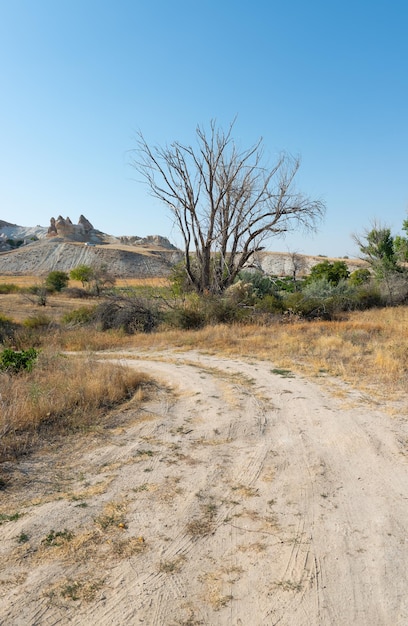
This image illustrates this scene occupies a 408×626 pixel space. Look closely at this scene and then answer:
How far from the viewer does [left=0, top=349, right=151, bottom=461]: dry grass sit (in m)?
5.78

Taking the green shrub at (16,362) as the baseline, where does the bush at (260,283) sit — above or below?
above

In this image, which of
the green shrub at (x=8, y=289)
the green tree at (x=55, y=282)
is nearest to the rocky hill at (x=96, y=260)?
the green tree at (x=55, y=282)

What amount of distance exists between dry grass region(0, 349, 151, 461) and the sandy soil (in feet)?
1.57

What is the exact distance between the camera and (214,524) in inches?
145

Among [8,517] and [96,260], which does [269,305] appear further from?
[96,260]

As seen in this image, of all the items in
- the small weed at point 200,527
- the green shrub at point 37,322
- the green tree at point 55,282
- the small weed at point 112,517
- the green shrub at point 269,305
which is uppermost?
the green tree at point 55,282

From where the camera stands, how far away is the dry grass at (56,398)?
228 inches

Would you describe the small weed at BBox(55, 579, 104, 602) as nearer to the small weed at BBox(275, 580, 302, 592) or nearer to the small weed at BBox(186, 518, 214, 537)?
the small weed at BBox(186, 518, 214, 537)

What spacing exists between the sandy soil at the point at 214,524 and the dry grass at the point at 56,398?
479 millimetres

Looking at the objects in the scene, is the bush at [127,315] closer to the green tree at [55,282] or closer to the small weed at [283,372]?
the small weed at [283,372]

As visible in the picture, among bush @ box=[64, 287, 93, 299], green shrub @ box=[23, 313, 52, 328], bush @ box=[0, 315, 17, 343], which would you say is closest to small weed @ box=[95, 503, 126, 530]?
bush @ box=[0, 315, 17, 343]

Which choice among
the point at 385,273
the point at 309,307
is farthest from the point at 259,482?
the point at 385,273

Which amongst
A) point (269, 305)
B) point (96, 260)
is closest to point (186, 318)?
point (269, 305)

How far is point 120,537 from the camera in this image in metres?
→ 3.51
